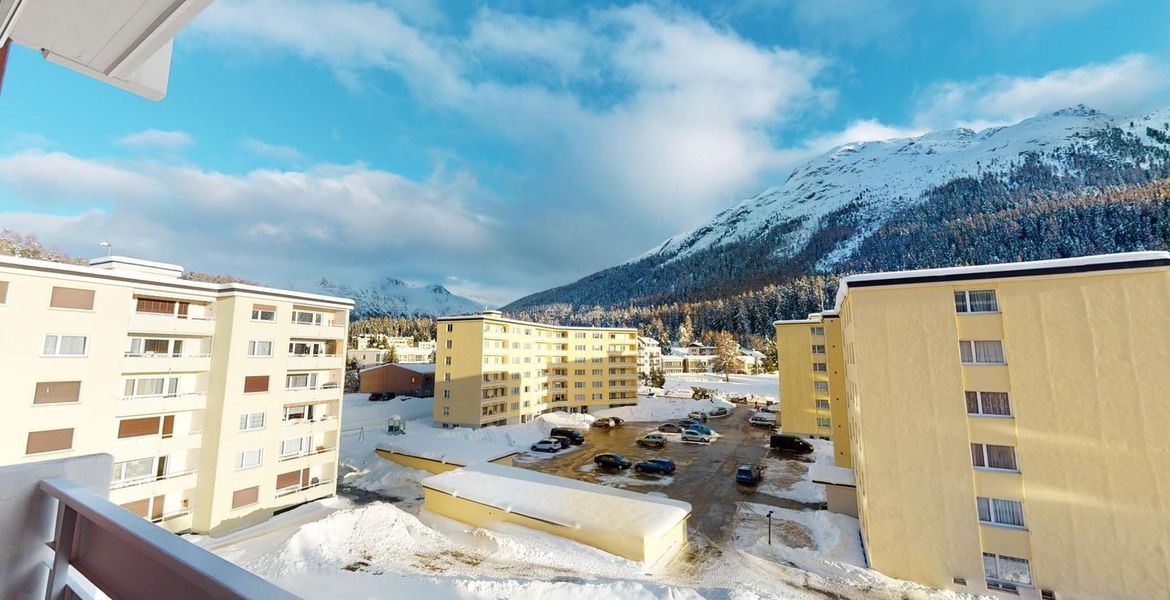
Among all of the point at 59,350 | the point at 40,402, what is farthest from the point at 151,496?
the point at 59,350

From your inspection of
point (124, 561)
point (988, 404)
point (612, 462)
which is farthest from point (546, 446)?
point (124, 561)

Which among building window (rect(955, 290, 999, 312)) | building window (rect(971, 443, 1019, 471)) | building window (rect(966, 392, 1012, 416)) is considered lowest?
building window (rect(971, 443, 1019, 471))

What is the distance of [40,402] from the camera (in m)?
16.6

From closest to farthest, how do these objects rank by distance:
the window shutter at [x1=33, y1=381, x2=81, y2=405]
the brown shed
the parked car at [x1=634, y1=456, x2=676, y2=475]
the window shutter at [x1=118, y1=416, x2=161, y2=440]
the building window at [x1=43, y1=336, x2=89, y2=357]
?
the window shutter at [x1=33, y1=381, x2=81, y2=405] → the building window at [x1=43, y1=336, x2=89, y2=357] → the window shutter at [x1=118, y1=416, x2=161, y2=440] → the parked car at [x1=634, y1=456, x2=676, y2=475] → the brown shed

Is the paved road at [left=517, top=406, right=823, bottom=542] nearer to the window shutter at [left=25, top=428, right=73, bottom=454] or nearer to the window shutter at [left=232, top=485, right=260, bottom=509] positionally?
the window shutter at [left=232, top=485, right=260, bottom=509]

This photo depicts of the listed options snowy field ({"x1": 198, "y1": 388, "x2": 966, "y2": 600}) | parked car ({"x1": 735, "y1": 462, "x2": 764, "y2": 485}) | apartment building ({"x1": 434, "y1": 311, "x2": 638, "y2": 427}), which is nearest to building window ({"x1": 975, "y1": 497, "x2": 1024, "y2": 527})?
snowy field ({"x1": 198, "y1": 388, "x2": 966, "y2": 600})

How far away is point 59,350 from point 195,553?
24.1 meters

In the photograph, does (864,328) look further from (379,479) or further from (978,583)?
(379,479)

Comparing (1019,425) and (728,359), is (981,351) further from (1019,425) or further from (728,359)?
(728,359)

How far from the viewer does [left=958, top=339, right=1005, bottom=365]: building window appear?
16.0m

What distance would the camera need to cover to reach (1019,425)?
15406 mm

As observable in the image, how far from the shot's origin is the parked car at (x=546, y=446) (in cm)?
3716

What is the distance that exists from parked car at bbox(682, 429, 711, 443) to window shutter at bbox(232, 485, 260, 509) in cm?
3111

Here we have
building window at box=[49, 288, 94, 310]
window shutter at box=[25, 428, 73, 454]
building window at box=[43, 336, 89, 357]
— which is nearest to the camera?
window shutter at box=[25, 428, 73, 454]
